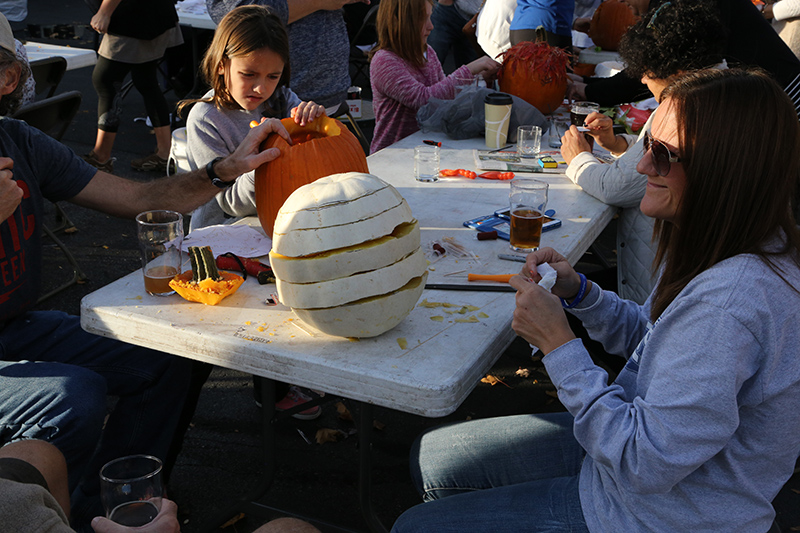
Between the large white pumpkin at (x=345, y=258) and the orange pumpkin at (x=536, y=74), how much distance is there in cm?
252

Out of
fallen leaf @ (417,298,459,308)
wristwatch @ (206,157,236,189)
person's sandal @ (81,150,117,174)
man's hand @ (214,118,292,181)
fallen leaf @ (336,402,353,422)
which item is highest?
man's hand @ (214,118,292,181)

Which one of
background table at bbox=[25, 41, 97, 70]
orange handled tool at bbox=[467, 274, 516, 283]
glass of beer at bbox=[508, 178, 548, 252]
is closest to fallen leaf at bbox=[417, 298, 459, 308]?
orange handled tool at bbox=[467, 274, 516, 283]

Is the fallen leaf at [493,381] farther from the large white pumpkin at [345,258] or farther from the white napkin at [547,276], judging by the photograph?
the large white pumpkin at [345,258]

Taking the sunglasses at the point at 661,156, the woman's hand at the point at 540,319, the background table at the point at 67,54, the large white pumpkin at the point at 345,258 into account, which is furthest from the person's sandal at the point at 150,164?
the sunglasses at the point at 661,156

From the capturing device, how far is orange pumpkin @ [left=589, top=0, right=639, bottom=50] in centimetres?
606

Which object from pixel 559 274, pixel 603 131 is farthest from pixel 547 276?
pixel 603 131

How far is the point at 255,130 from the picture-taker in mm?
2227

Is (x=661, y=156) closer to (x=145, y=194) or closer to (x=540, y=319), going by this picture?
(x=540, y=319)

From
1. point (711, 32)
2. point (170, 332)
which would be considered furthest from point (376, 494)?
point (711, 32)

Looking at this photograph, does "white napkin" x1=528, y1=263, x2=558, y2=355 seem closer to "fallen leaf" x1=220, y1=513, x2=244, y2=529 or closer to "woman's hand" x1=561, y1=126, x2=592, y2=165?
"woman's hand" x1=561, y1=126, x2=592, y2=165

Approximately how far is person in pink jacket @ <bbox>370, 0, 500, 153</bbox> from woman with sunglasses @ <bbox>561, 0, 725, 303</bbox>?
4.01ft

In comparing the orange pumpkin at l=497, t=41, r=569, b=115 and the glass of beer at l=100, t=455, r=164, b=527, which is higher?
the orange pumpkin at l=497, t=41, r=569, b=115

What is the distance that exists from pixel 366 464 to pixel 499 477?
0.40m

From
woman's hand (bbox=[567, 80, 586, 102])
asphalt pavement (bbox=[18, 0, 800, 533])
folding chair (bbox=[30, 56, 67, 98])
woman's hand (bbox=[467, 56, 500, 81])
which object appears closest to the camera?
asphalt pavement (bbox=[18, 0, 800, 533])
